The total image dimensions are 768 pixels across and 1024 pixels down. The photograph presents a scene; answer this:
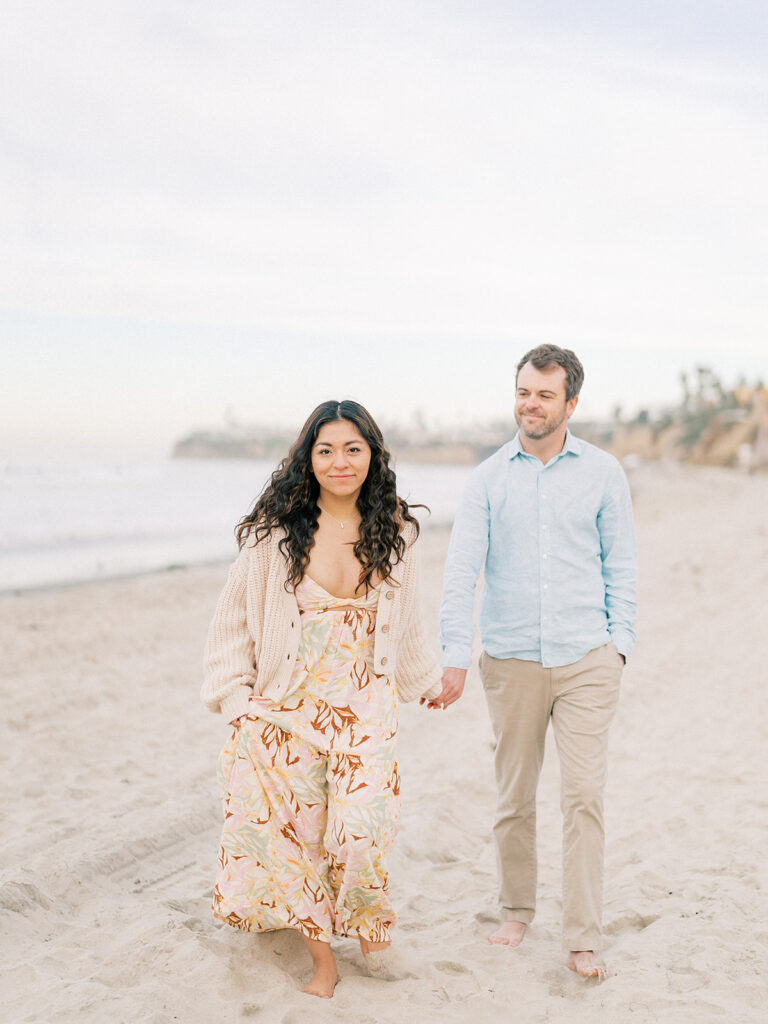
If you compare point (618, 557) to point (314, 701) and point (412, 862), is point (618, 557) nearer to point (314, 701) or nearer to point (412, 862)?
point (314, 701)

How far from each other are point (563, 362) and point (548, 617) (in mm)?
897

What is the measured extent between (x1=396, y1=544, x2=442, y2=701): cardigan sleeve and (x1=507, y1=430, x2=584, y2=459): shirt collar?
564 millimetres

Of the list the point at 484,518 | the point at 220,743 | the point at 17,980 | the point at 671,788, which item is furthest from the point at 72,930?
the point at 671,788

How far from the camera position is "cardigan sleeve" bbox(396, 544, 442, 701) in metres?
3.10

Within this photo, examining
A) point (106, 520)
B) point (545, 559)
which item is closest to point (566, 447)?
point (545, 559)

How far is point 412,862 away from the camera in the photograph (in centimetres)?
412

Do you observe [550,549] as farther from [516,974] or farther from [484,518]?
[516,974]

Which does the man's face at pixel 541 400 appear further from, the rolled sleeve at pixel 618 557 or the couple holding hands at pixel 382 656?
the rolled sleeve at pixel 618 557

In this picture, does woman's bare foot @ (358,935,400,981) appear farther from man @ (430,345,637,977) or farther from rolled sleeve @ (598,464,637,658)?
rolled sleeve @ (598,464,637,658)

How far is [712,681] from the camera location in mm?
7219

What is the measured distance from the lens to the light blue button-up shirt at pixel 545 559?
3.15m

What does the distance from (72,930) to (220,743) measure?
260 centimetres

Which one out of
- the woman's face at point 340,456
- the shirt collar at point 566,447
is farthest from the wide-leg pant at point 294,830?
the shirt collar at point 566,447

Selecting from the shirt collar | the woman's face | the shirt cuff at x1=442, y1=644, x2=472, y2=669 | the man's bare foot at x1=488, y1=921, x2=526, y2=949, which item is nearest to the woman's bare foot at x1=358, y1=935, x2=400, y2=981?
the man's bare foot at x1=488, y1=921, x2=526, y2=949
